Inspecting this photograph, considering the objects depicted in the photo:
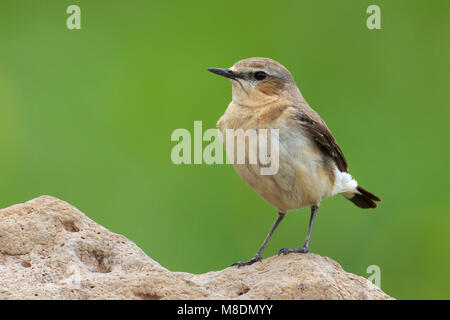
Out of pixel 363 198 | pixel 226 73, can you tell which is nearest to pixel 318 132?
pixel 226 73

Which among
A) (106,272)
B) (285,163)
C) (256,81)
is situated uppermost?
(256,81)

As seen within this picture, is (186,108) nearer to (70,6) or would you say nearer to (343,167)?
(70,6)

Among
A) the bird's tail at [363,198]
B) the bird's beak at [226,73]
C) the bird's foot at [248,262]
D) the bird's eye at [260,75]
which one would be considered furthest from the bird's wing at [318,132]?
the bird's foot at [248,262]

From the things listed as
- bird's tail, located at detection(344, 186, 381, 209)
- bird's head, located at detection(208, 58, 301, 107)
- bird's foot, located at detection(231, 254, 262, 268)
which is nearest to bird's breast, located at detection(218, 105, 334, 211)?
bird's head, located at detection(208, 58, 301, 107)

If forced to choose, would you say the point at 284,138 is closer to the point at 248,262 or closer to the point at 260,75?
the point at 260,75

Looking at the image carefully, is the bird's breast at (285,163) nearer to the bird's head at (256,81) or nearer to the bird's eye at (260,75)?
the bird's head at (256,81)

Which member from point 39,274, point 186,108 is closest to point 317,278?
point 39,274
